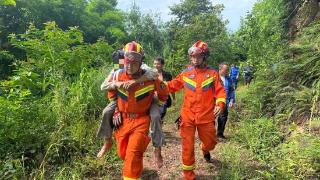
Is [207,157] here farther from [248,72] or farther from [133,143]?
[248,72]

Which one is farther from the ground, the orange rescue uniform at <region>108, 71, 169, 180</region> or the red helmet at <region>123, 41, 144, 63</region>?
the red helmet at <region>123, 41, 144, 63</region>

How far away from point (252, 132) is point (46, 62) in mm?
4313

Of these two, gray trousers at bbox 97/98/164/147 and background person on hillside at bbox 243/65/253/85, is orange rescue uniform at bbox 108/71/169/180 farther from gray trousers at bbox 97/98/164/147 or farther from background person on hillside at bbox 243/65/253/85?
background person on hillside at bbox 243/65/253/85

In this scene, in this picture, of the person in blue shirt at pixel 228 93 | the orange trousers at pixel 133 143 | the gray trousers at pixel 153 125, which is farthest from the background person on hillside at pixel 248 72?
the orange trousers at pixel 133 143

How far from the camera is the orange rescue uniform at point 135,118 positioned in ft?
15.6

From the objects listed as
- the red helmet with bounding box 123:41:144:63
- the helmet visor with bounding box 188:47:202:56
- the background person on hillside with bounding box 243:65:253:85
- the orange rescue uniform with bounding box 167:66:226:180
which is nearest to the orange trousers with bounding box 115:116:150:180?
the red helmet with bounding box 123:41:144:63

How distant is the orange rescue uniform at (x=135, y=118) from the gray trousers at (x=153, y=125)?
71 millimetres

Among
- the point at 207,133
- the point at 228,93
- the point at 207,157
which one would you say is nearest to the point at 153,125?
the point at 207,133

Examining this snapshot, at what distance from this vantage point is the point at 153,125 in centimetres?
499

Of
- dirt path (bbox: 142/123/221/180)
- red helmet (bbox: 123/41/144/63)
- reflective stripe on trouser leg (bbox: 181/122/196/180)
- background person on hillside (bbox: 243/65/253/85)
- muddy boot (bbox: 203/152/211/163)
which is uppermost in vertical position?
red helmet (bbox: 123/41/144/63)

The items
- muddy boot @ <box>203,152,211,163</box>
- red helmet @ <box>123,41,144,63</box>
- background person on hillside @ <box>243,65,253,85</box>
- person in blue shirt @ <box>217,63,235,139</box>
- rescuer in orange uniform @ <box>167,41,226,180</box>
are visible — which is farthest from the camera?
background person on hillside @ <box>243,65,253,85</box>

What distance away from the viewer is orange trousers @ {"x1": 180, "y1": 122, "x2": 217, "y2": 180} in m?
5.67

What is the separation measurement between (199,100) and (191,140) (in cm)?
59

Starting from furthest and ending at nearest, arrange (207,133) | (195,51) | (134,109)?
(207,133)
(195,51)
(134,109)
